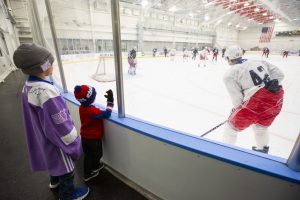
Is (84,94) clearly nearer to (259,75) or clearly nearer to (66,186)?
(66,186)

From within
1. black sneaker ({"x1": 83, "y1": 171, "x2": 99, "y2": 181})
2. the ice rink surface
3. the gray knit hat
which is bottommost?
black sneaker ({"x1": 83, "y1": 171, "x2": 99, "y2": 181})

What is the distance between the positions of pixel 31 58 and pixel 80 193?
3.57 feet

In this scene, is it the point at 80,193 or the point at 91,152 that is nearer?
the point at 80,193

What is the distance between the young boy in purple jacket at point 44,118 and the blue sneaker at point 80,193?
0.23m

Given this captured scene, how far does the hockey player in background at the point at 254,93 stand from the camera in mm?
1420

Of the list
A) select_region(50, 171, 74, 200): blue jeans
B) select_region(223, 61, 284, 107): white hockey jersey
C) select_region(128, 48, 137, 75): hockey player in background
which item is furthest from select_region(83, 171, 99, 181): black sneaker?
select_region(128, 48, 137, 75): hockey player in background

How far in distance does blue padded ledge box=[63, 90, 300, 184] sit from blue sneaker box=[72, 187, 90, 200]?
2.20ft

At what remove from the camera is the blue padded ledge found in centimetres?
71

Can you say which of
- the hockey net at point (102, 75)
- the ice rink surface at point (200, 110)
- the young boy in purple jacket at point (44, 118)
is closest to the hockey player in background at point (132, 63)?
the hockey net at point (102, 75)

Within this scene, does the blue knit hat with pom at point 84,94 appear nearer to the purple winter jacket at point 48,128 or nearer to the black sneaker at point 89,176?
the purple winter jacket at point 48,128

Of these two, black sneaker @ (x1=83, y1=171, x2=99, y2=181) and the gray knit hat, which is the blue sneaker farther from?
the gray knit hat

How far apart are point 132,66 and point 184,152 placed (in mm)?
5196

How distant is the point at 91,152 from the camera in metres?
1.43

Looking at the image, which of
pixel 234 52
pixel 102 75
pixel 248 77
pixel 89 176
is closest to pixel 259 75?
pixel 248 77
